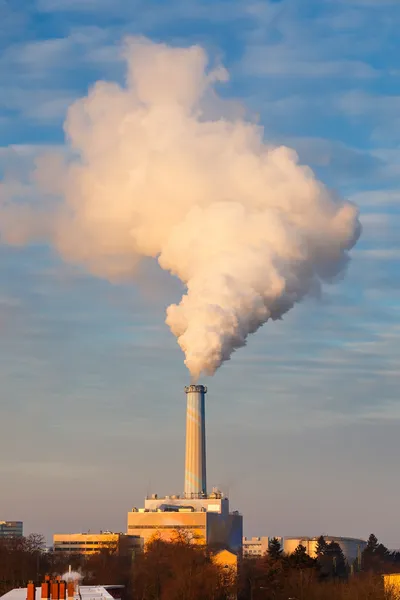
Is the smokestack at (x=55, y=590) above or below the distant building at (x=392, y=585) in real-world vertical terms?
below

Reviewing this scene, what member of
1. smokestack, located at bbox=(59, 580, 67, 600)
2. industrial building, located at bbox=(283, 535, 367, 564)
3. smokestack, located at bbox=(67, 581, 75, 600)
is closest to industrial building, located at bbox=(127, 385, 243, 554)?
industrial building, located at bbox=(283, 535, 367, 564)

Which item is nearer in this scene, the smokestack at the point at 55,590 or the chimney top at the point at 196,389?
the smokestack at the point at 55,590

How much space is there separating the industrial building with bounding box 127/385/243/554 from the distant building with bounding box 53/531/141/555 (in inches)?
62.5

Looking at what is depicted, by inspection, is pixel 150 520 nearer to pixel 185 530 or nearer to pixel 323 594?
pixel 185 530

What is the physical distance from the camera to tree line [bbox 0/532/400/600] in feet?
275

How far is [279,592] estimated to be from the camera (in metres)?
87.2

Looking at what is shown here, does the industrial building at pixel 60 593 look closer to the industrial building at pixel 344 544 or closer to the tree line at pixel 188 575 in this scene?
the tree line at pixel 188 575

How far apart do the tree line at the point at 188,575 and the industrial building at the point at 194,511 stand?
9.62 m

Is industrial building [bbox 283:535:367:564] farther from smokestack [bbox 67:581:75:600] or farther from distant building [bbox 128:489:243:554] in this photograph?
smokestack [bbox 67:581:75:600]

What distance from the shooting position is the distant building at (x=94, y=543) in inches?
5469

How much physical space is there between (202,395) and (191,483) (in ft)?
37.3

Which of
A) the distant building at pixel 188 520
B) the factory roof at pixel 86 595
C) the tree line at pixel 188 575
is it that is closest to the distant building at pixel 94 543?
the distant building at pixel 188 520

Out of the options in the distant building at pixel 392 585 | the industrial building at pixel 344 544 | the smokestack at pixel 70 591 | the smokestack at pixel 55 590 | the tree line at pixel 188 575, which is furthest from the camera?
the industrial building at pixel 344 544

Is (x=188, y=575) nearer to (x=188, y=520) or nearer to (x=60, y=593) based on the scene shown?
(x=60, y=593)
